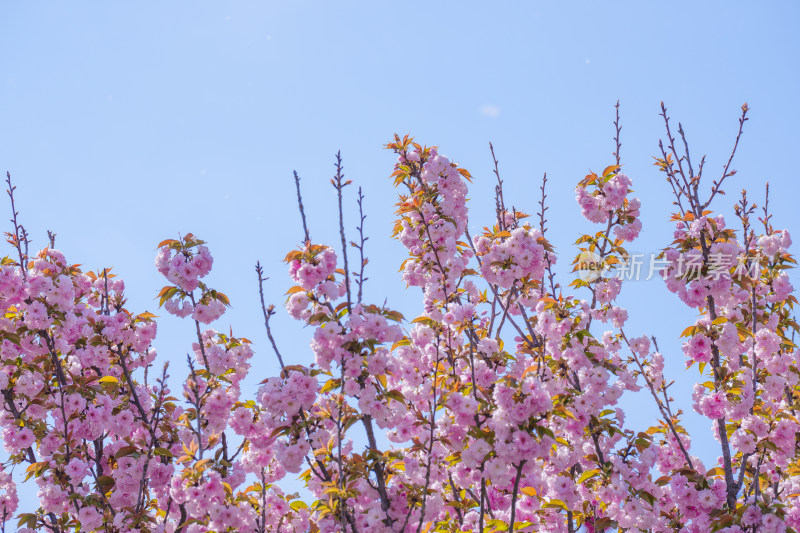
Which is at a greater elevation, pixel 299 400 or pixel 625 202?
pixel 625 202

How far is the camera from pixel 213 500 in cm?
449

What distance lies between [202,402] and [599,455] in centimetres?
349

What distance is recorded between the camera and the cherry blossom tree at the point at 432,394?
439cm

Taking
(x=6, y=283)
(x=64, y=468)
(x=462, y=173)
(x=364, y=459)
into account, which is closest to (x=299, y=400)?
(x=364, y=459)

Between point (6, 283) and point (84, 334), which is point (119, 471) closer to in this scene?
point (84, 334)

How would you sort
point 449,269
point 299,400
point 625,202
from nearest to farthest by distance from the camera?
point 299,400, point 449,269, point 625,202

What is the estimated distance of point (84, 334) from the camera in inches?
243

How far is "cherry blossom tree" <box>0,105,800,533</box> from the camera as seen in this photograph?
A: 14.4 feet

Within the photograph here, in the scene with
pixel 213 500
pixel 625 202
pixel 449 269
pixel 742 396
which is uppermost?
pixel 625 202

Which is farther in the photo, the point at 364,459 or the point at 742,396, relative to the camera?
the point at 742,396

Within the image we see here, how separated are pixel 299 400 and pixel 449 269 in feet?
7.11

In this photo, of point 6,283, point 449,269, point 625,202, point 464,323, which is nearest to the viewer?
point 464,323

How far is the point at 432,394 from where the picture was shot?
480 cm

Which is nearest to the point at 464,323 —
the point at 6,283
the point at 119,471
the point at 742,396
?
the point at 742,396
